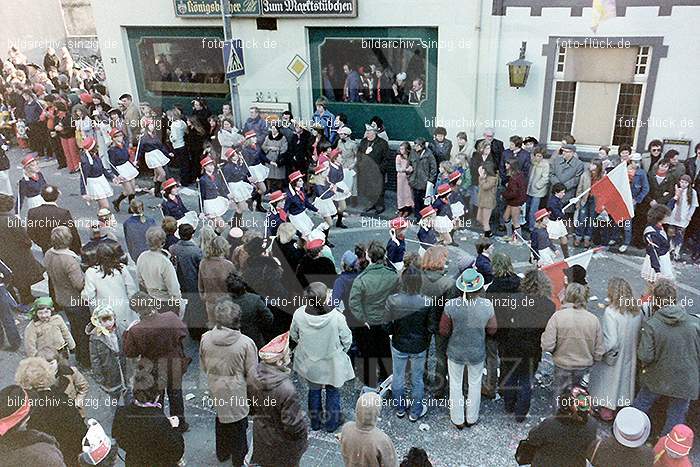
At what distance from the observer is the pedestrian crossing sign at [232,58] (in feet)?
37.9

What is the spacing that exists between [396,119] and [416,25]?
82.3 inches

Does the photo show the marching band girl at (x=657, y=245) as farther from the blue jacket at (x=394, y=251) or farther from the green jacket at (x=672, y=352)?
the blue jacket at (x=394, y=251)

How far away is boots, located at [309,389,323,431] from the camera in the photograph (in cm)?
586

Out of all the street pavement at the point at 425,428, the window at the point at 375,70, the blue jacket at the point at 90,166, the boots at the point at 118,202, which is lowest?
the street pavement at the point at 425,428

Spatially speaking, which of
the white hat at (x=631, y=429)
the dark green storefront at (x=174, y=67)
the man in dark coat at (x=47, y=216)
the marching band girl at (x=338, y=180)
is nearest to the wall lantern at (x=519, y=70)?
the marching band girl at (x=338, y=180)

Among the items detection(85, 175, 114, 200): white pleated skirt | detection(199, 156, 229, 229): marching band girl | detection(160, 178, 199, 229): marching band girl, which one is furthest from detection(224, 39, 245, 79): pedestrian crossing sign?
detection(160, 178, 199, 229): marching band girl

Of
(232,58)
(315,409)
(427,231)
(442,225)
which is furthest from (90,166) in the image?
(315,409)

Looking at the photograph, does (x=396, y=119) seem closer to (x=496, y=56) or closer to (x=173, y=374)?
(x=496, y=56)

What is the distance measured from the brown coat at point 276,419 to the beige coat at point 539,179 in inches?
265

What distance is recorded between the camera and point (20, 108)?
1611cm

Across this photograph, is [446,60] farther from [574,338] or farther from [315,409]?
[315,409]

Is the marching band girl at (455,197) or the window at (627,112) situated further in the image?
the window at (627,112)

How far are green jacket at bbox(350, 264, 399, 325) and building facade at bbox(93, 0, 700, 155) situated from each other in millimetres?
6735

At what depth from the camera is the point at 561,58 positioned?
10.8m
